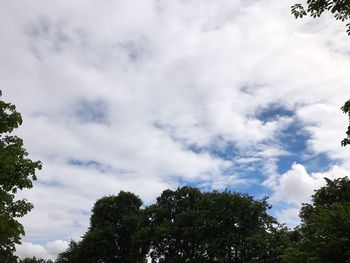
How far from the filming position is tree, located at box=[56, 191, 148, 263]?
67.6 metres

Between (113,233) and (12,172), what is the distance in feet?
183

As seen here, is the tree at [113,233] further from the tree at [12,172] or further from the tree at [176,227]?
the tree at [12,172]

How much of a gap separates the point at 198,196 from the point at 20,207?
1885 inches

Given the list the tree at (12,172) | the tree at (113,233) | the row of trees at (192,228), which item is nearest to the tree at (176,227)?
the row of trees at (192,228)

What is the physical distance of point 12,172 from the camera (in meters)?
15.7

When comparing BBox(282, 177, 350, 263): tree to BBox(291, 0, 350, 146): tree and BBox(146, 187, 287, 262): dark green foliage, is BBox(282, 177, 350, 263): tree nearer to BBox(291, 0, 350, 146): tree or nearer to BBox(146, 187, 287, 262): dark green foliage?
BBox(291, 0, 350, 146): tree

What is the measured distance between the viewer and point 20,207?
16844 millimetres

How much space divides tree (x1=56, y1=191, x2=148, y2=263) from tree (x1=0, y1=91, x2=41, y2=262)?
48.3 m

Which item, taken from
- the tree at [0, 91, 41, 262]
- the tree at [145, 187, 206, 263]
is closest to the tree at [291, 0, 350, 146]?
the tree at [0, 91, 41, 262]

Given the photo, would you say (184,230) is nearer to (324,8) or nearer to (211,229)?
(211,229)

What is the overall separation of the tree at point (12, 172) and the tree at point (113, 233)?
48.3 m

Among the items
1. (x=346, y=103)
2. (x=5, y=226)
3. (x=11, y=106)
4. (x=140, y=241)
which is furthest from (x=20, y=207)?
(x=140, y=241)

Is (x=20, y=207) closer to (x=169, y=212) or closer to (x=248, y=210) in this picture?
(x=248, y=210)

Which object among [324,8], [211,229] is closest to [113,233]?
[211,229]
